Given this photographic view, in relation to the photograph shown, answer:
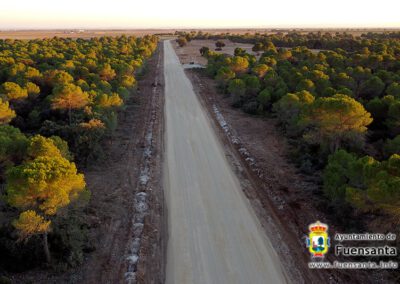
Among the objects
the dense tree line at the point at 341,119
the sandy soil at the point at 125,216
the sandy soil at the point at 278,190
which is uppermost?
the dense tree line at the point at 341,119

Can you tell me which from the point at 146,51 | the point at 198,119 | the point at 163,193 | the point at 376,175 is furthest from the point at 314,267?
the point at 146,51

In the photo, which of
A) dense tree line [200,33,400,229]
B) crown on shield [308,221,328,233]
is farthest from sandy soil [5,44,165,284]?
dense tree line [200,33,400,229]

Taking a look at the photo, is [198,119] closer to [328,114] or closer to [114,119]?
[114,119]

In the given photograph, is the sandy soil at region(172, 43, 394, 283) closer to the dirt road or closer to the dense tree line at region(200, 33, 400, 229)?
the dirt road

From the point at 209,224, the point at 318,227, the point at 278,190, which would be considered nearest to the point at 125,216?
the point at 209,224

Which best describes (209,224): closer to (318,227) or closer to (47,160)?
(318,227)

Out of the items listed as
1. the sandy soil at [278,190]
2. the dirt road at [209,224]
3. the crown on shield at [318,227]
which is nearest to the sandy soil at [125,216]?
the dirt road at [209,224]

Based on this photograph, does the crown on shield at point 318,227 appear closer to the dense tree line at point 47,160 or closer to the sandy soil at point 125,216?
the sandy soil at point 125,216
